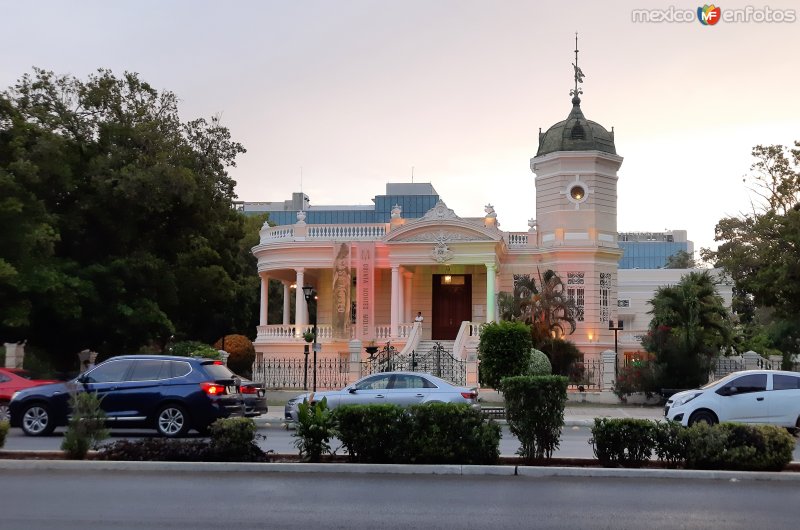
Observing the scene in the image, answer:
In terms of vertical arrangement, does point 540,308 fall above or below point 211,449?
above

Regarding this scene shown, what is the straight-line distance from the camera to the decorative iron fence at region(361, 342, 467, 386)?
31578 mm

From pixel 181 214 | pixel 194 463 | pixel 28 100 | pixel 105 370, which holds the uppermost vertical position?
pixel 28 100

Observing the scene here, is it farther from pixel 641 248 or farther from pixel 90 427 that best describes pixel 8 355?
pixel 641 248

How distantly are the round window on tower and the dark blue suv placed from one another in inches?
1056

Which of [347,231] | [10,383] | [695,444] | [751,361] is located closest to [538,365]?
[751,361]

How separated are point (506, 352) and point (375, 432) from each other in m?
17.0

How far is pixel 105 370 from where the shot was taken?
60.7 ft

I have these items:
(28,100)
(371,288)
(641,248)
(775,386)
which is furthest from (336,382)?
(641,248)

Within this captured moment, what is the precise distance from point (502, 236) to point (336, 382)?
10172mm

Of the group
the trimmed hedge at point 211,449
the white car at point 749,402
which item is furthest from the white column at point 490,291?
the trimmed hedge at point 211,449

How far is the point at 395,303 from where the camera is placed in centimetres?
3912

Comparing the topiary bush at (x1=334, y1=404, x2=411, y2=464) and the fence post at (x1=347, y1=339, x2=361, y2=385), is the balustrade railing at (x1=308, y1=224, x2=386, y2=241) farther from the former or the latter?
the topiary bush at (x1=334, y1=404, x2=411, y2=464)

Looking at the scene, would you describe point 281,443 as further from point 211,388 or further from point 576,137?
point 576,137

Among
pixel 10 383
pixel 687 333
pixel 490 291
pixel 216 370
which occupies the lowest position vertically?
pixel 10 383
